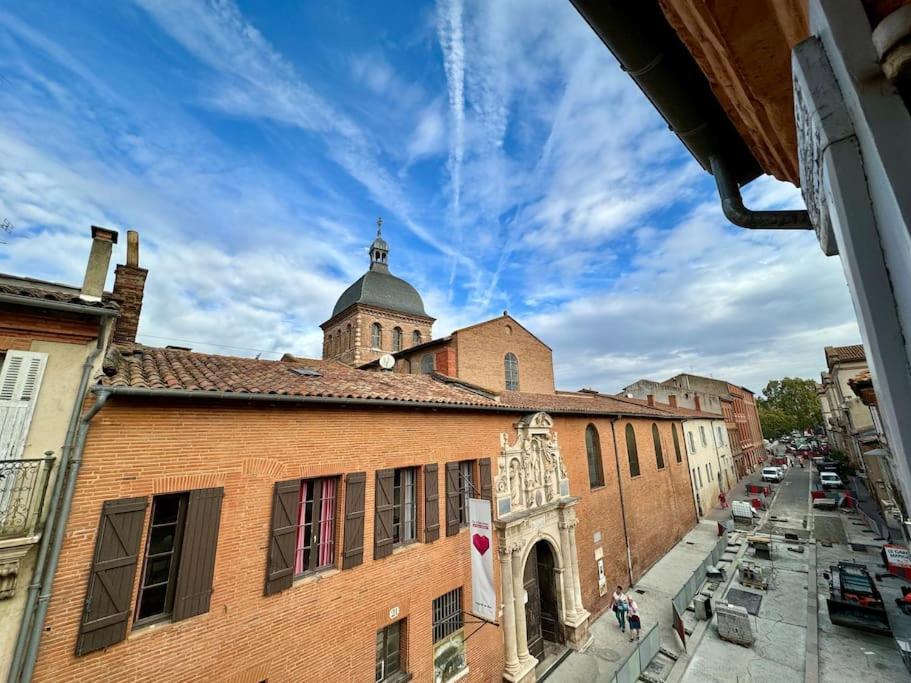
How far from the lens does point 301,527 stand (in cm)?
798

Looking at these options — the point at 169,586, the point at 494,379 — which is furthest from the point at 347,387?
the point at 494,379

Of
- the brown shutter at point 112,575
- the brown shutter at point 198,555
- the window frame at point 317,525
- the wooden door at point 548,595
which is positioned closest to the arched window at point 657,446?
the wooden door at point 548,595

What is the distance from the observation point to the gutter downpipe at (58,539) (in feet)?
16.5

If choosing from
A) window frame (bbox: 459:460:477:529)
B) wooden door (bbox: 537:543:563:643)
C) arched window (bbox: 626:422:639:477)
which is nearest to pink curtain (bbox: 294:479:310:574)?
window frame (bbox: 459:460:477:529)

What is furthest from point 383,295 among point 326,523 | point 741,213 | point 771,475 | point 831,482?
point 831,482

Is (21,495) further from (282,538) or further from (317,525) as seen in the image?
(317,525)

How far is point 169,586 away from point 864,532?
3379cm

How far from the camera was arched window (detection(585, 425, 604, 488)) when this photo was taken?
1708 cm

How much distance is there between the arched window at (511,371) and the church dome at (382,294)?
43.1 ft

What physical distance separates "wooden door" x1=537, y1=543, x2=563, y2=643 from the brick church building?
0.21 ft

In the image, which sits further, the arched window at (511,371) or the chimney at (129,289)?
the arched window at (511,371)

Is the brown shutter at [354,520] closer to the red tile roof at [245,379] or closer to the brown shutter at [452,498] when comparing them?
the red tile roof at [245,379]

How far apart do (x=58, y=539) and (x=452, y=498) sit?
761 centimetres

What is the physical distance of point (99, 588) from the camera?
18.5 feet
